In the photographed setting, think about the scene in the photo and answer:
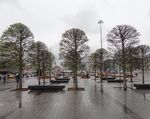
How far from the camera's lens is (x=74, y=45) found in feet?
117

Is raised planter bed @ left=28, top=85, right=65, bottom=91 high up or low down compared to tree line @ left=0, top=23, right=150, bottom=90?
down

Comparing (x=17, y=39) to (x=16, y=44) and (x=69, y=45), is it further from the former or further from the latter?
(x=69, y=45)

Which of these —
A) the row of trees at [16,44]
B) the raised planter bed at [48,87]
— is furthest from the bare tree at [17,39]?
the raised planter bed at [48,87]

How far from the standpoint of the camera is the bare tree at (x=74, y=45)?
35.4 metres

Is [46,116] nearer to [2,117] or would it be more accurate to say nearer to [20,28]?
[2,117]

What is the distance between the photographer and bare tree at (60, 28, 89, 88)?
3538 centimetres

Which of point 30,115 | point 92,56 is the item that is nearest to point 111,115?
point 30,115

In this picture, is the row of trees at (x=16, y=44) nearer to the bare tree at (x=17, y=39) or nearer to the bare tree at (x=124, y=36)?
the bare tree at (x=17, y=39)

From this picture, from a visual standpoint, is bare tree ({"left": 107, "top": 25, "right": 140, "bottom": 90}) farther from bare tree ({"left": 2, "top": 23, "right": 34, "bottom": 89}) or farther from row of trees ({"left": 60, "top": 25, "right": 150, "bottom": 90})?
bare tree ({"left": 2, "top": 23, "right": 34, "bottom": 89})

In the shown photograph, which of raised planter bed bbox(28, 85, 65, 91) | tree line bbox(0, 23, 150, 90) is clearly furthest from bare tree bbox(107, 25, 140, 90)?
raised planter bed bbox(28, 85, 65, 91)

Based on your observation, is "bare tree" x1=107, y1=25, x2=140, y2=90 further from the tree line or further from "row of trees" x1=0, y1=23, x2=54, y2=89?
"row of trees" x1=0, y1=23, x2=54, y2=89

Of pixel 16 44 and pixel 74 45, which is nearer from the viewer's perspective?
pixel 16 44

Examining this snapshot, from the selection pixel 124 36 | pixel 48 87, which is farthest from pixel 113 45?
pixel 48 87

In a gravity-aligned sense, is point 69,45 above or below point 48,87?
above
